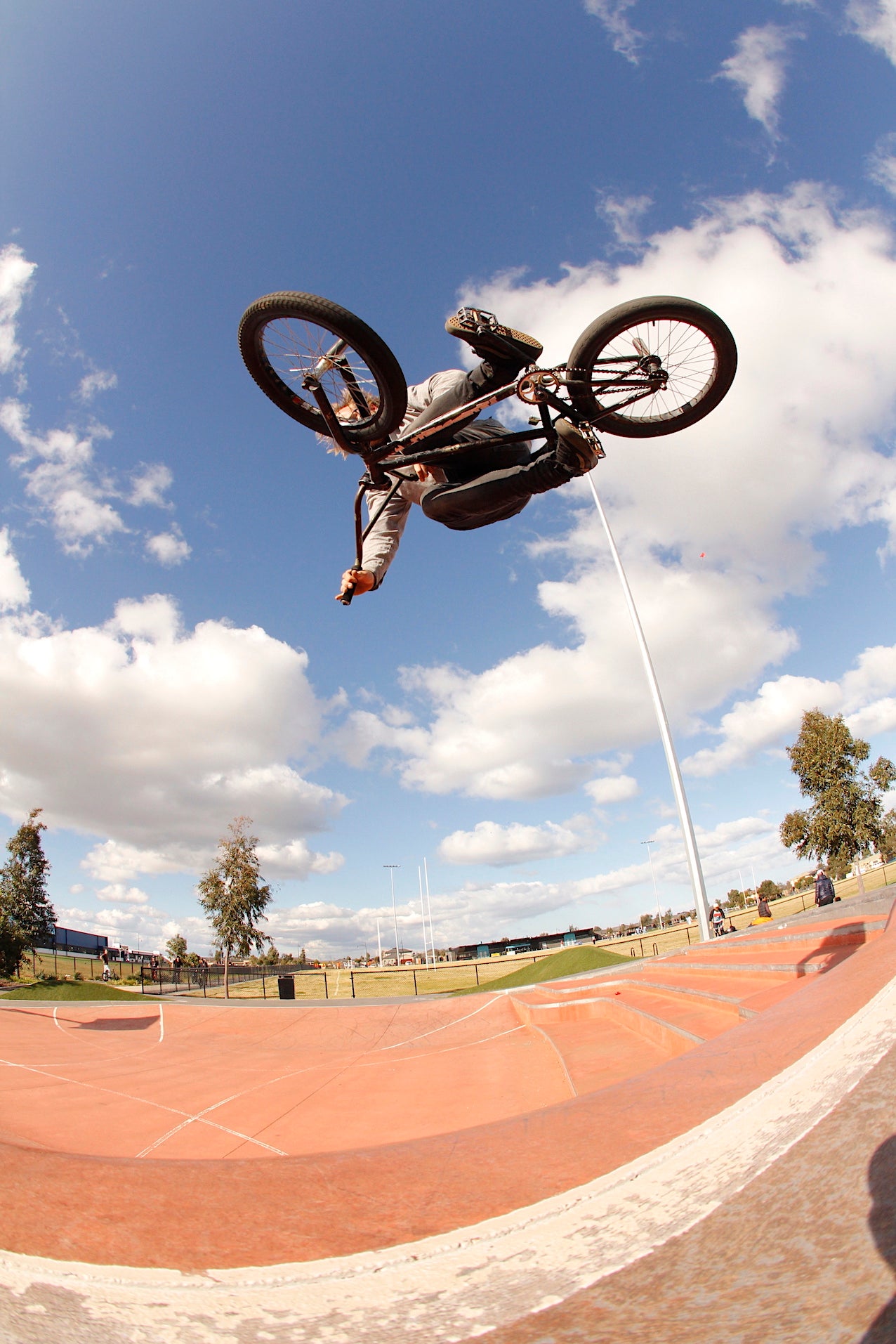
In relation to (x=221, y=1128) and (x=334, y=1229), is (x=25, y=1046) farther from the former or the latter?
(x=334, y=1229)

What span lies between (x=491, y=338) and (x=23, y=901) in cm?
3508

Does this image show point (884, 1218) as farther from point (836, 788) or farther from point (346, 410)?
point (836, 788)

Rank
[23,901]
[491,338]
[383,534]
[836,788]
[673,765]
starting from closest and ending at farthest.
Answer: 1. [491,338]
2. [383,534]
3. [673,765]
4. [836,788]
5. [23,901]

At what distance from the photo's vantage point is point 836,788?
23.0 meters

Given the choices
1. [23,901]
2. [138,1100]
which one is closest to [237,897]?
[23,901]

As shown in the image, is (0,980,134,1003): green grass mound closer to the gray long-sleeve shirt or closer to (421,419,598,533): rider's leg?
the gray long-sleeve shirt

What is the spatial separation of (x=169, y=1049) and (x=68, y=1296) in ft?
32.1

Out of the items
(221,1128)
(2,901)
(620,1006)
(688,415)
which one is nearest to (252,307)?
(688,415)

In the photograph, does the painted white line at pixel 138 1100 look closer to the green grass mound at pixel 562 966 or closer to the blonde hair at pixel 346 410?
the blonde hair at pixel 346 410

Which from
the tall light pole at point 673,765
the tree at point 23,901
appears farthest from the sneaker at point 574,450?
the tree at point 23,901

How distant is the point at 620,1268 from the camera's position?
1.03 meters

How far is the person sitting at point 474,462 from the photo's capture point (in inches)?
159

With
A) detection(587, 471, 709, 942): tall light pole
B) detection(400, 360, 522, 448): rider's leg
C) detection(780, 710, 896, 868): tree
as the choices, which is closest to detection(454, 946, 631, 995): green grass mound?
detection(587, 471, 709, 942): tall light pole

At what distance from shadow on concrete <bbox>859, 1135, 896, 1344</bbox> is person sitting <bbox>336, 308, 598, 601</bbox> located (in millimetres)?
3733
